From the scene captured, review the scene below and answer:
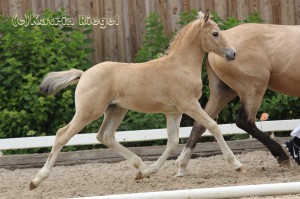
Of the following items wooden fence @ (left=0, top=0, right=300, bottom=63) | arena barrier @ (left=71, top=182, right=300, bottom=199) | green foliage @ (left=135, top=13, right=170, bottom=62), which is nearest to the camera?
arena barrier @ (left=71, top=182, right=300, bottom=199)

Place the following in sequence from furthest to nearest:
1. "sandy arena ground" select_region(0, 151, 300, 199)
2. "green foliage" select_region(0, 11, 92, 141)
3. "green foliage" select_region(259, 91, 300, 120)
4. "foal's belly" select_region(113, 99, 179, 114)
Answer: "green foliage" select_region(259, 91, 300, 120) < "green foliage" select_region(0, 11, 92, 141) < "foal's belly" select_region(113, 99, 179, 114) < "sandy arena ground" select_region(0, 151, 300, 199)

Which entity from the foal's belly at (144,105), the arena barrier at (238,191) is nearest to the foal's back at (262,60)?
the foal's belly at (144,105)

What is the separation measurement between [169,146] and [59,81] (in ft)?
4.25

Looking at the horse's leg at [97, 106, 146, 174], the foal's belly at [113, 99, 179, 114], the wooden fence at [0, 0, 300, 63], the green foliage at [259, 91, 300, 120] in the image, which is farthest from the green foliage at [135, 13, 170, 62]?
the foal's belly at [113, 99, 179, 114]

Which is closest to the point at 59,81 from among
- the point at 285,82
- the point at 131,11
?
the point at 285,82

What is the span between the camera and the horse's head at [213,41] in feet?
28.3

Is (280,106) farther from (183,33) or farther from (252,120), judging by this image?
(183,33)

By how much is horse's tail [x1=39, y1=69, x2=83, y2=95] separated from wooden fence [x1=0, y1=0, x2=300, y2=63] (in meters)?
3.49

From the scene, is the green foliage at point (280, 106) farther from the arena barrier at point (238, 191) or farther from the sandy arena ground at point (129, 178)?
the arena barrier at point (238, 191)

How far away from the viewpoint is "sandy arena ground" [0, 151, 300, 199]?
8.23 m

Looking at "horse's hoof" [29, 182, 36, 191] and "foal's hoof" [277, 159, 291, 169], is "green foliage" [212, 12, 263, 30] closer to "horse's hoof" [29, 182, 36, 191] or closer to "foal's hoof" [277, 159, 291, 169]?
"foal's hoof" [277, 159, 291, 169]

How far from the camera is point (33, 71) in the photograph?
452 inches

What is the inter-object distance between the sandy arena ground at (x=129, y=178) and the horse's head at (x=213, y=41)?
1267 mm

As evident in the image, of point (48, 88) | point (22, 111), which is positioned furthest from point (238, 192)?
point (22, 111)
